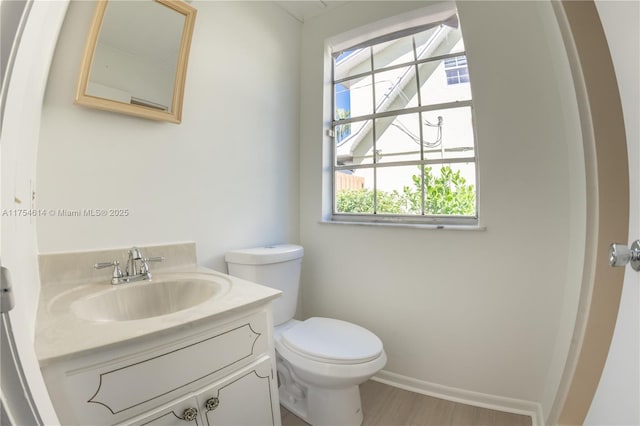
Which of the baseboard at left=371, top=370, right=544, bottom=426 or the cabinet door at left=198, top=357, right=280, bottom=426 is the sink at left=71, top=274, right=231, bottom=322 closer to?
the cabinet door at left=198, top=357, right=280, bottom=426

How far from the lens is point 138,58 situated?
3.72ft

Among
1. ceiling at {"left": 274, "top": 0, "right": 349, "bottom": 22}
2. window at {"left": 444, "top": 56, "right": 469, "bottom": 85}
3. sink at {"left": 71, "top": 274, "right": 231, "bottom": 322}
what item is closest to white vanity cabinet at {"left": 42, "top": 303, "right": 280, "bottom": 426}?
sink at {"left": 71, "top": 274, "right": 231, "bottom": 322}

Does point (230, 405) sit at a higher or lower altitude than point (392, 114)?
lower

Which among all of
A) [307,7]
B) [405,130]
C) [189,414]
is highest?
[307,7]

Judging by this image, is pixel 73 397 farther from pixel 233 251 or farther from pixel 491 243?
pixel 491 243

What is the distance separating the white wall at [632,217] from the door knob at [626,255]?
0.07 ft

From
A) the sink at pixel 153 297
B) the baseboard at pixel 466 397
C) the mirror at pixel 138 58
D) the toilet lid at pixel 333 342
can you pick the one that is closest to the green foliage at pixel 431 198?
the toilet lid at pixel 333 342

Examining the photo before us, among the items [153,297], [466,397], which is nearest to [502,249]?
[466,397]

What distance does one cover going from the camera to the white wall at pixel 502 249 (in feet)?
3.87

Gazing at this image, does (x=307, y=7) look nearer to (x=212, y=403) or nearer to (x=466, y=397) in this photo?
(x=212, y=403)

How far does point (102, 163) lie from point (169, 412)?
0.94 m

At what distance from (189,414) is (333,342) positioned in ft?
2.13

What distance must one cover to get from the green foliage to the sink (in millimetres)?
1064

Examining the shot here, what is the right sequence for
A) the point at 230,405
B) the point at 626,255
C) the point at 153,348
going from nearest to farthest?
1. the point at 626,255
2. the point at 153,348
3. the point at 230,405
